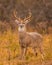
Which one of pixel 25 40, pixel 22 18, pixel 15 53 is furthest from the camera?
pixel 22 18

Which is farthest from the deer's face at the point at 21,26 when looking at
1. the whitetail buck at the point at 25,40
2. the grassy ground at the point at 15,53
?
the grassy ground at the point at 15,53

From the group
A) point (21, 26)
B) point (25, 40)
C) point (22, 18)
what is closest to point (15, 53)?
point (25, 40)

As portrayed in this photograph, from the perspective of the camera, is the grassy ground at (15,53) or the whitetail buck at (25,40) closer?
the grassy ground at (15,53)

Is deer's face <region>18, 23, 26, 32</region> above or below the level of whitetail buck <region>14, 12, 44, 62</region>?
above

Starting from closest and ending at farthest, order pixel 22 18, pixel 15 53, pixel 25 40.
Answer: pixel 25 40
pixel 15 53
pixel 22 18

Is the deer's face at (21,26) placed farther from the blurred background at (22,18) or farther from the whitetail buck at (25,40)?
the blurred background at (22,18)

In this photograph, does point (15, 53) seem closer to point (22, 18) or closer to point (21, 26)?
point (21, 26)

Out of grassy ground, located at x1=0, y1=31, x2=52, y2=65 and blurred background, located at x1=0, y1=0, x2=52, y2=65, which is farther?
blurred background, located at x1=0, y1=0, x2=52, y2=65

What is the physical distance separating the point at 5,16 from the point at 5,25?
2852mm

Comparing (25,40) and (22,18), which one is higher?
(22,18)

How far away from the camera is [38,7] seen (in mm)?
23547

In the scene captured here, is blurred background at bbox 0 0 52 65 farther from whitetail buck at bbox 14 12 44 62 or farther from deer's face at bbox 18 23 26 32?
deer's face at bbox 18 23 26 32

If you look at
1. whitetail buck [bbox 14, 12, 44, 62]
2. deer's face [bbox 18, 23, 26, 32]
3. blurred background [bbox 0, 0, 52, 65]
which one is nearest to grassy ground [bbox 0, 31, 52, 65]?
blurred background [bbox 0, 0, 52, 65]

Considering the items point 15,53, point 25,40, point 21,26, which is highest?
point 21,26
